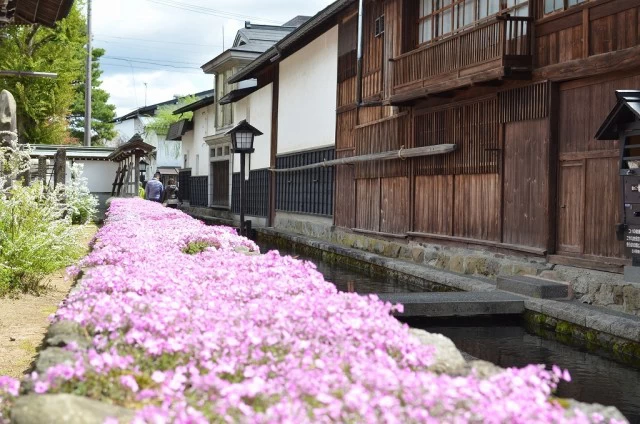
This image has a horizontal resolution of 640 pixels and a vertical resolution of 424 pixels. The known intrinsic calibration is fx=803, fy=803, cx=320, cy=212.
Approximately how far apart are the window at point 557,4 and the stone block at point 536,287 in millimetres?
4154

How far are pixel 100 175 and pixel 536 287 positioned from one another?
24653mm

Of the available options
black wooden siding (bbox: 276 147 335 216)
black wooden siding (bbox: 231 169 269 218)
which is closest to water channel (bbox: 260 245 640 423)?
black wooden siding (bbox: 276 147 335 216)

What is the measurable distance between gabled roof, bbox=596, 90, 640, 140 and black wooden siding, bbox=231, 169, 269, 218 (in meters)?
22.5

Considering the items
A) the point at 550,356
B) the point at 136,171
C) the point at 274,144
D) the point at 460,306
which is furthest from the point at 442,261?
the point at 274,144

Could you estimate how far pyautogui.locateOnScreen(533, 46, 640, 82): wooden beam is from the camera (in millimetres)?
10523

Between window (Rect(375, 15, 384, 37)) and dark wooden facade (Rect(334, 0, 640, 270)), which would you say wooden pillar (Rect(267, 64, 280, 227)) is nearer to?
window (Rect(375, 15, 384, 37))

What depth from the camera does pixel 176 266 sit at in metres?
6.21

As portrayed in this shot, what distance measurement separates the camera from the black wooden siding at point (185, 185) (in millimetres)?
47625

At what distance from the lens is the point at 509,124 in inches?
549

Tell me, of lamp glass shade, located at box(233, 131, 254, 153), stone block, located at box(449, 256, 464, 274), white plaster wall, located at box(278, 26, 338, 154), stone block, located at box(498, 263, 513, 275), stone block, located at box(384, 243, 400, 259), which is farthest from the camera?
white plaster wall, located at box(278, 26, 338, 154)

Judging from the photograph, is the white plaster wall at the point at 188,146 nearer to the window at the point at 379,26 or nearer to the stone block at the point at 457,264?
the window at the point at 379,26

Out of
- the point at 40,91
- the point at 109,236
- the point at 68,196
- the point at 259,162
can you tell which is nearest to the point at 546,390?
the point at 109,236

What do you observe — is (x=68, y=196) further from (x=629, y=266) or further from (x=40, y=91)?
(x=40, y=91)

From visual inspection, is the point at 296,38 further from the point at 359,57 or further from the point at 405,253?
the point at 405,253
